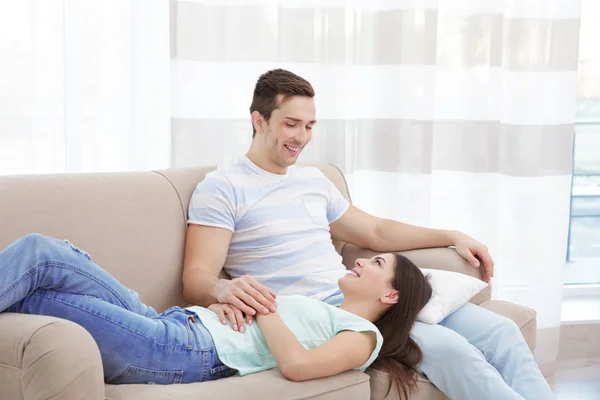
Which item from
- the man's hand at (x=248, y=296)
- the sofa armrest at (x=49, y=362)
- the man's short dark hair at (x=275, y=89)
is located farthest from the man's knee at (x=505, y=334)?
the sofa armrest at (x=49, y=362)

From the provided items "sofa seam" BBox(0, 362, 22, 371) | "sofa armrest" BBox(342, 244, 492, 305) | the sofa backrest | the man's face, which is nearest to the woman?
"sofa seam" BBox(0, 362, 22, 371)

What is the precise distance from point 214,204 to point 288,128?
12.9 inches

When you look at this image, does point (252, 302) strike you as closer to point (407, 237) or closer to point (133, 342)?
point (133, 342)

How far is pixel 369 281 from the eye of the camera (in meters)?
2.28

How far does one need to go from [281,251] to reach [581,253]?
8.07 feet

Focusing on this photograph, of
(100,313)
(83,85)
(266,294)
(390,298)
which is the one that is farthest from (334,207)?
(100,313)

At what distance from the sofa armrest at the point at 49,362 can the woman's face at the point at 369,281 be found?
788mm

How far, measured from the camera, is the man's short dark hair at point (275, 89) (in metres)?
2.60

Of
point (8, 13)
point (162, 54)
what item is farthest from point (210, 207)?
point (8, 13)

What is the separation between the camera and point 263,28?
10.1 ft

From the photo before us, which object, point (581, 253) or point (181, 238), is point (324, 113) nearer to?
point (181, 238)

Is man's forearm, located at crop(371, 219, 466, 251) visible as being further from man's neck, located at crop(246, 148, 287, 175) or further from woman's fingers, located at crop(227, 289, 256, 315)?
woman's fingers, located at crop(227, 289, 256, 315)

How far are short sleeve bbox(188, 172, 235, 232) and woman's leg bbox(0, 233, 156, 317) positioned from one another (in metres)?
0.48

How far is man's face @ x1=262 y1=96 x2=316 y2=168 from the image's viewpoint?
Answer: 2.59 metres
